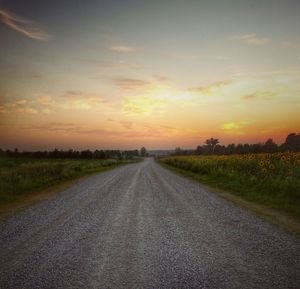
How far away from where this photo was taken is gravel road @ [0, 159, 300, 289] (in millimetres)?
5254

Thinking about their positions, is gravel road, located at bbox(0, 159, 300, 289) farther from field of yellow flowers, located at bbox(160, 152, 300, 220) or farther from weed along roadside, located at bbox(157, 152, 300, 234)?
field of yellow flowers, located at bbox(160, 152, 300, 220)

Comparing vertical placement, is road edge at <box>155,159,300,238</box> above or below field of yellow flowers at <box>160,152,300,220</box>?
below

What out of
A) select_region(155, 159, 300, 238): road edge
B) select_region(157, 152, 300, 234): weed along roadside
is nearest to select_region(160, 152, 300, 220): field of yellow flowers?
select_region(157, 152, 300, 234): weed along roadside

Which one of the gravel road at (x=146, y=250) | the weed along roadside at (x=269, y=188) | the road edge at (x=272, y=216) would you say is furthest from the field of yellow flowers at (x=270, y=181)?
the gravel road at (x=146, y=250)

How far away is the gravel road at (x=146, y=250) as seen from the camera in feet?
17.2

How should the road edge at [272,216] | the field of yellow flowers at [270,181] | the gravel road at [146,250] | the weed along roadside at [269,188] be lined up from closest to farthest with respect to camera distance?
the gravel road at [146,250] < the road edge at [272,216] < the weed along roadside at [269,188] < the field of yellow flowers at [270,181]

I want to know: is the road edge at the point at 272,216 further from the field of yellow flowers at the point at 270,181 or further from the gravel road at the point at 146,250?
the field of yellow flowers at the point at 270,181

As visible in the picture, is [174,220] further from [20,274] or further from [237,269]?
[20,274]

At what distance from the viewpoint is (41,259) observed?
6230 mm

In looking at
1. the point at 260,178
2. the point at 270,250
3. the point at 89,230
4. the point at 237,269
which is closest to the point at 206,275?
the point at 237,269

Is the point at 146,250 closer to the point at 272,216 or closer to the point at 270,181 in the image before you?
the point at 272,216

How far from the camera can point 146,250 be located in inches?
268

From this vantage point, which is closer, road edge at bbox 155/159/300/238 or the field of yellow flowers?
road edge at bbox 155/159/300/238

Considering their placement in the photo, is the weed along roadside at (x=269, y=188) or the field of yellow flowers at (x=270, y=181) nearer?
the weed along roadside at (x=269, y=188)
